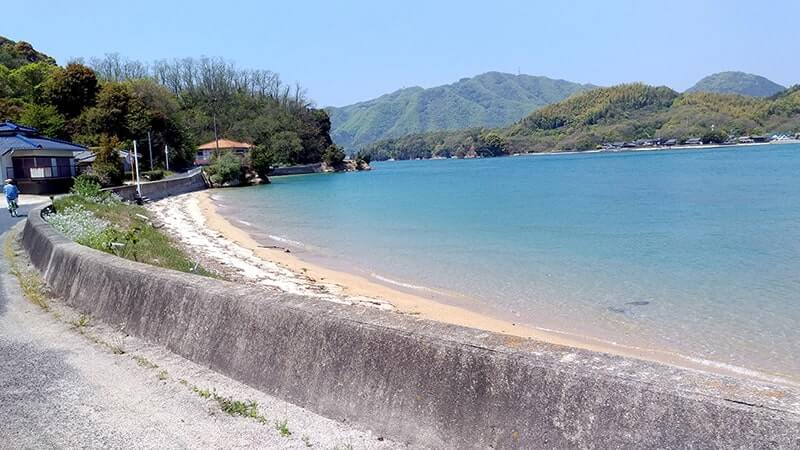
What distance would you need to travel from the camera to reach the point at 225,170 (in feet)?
275

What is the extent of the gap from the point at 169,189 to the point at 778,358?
5744cm

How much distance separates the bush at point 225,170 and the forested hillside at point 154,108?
30.3 feet

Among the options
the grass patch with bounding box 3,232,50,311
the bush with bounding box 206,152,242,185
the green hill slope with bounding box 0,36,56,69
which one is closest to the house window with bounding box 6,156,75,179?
the grass patch with bounding box 3,232,50,311

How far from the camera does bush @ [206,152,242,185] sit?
83.4 m

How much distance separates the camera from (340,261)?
22.5 metres

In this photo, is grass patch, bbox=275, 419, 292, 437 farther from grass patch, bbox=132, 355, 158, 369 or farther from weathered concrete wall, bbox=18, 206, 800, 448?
grass patch, bbox=132, 355, 158, 369

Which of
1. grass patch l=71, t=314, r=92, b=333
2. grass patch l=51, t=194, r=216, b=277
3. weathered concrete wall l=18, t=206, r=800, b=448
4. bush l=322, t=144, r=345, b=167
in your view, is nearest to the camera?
weathered concrete wall l=18, t=206, r=800, b=448

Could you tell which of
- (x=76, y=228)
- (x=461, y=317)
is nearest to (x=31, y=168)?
(x=76, y=228)

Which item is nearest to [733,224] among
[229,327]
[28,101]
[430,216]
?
[430,216]

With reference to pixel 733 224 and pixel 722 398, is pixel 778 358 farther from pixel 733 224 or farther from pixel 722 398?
pixel 733 224

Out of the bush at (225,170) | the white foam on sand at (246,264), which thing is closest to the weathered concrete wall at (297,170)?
the bush at (225,170)

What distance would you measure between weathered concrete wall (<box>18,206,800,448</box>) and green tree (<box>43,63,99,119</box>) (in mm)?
78779

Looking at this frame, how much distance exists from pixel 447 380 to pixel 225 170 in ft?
277

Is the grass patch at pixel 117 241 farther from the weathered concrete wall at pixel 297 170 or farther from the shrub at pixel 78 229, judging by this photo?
the weathered concrete wall at pixel 297 170
